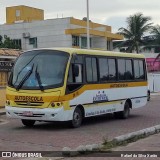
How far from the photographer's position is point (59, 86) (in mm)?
14078

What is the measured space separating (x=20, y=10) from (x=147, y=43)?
2014cm

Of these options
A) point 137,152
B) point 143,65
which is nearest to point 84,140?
point 137,152

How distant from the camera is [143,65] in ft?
67.3

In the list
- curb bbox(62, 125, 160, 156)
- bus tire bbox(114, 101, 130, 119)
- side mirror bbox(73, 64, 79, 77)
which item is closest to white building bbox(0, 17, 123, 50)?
bus tire bbox(114, 101, 130, 119)

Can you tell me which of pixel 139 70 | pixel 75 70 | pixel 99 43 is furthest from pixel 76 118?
pixel 99 43

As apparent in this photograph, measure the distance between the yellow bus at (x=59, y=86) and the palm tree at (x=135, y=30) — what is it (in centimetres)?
5108

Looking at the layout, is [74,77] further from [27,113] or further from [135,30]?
[135,30]

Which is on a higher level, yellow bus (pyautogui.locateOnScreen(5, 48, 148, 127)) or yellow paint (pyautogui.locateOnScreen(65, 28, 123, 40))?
yellow paint (pyautogui.locateOnScreen(65, 28, 123, 40))

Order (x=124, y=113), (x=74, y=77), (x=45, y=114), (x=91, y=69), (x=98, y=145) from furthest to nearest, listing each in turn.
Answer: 1. (x=124, y=113)
2. (x=91, y=69)
3. (x=74, y=77)
4. (x=45, y=114)
5. (x=98, y=145)

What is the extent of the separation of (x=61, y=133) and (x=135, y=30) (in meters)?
55.5

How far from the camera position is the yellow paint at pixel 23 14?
70625 mm

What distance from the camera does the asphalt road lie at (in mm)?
11133

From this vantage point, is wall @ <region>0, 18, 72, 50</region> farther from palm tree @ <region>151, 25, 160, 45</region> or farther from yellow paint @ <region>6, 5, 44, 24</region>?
palm tree @ <region>151, 25, 160, 45</region>

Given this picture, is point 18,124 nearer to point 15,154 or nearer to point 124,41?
point 15,154
